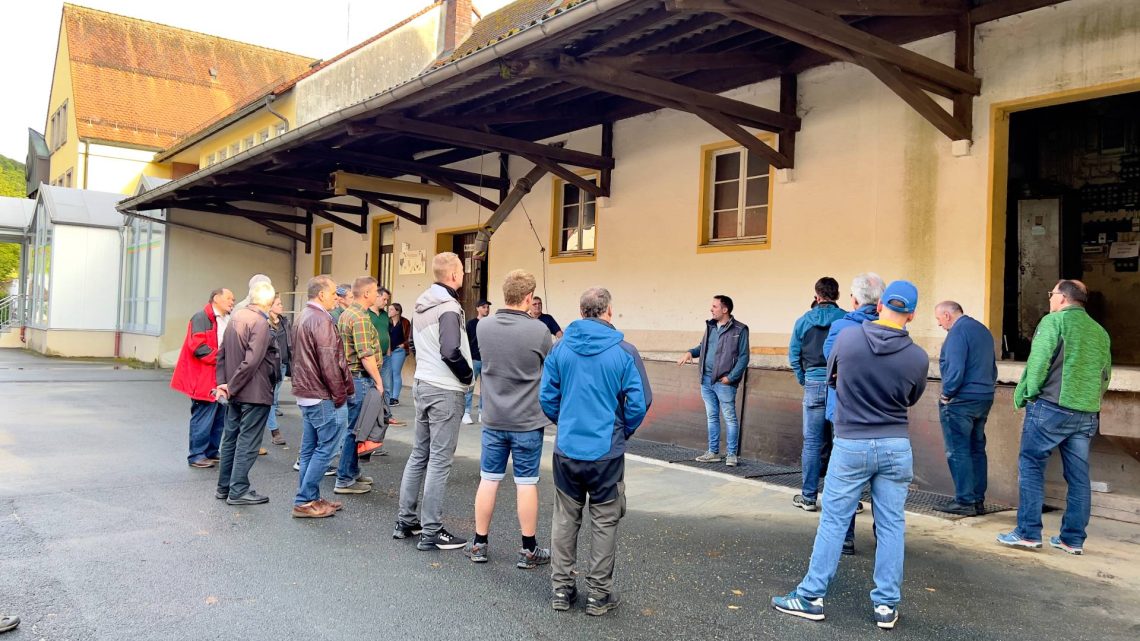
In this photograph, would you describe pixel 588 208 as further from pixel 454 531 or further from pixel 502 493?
pixel 454 531

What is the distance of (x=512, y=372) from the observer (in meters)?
4.59

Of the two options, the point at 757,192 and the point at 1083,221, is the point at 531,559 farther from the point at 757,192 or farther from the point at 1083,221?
the point at 1083,221

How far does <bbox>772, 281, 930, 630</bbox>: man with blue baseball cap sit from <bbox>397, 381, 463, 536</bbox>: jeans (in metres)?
2.14

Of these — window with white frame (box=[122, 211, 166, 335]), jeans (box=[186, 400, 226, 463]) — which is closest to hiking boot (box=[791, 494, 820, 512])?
jeans (box=[186, 400, 226, 463])

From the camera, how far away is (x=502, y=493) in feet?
21.4

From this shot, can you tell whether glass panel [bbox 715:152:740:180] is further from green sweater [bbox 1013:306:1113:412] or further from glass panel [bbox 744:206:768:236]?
green sweater [bbox 1013:306:1113:412]

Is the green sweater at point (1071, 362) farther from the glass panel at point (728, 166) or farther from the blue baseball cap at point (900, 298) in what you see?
the glass panel at point (728, 166)

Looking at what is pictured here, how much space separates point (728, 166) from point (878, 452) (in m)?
6.21

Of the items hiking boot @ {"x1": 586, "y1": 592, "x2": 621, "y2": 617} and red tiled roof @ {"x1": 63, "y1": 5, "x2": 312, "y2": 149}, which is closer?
hiking boot @ {"x1": 586, "y1": 592, "x2": 621, "y2": 617}

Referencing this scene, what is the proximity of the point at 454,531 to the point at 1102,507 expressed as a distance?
5028mm

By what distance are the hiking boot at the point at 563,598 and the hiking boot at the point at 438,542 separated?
3.63ft

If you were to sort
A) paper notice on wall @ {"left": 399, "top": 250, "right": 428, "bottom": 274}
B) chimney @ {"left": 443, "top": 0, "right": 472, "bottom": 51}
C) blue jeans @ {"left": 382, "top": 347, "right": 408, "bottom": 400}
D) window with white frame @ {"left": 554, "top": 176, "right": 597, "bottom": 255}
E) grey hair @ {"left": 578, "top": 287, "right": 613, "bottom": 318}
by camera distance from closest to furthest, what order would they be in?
grey hair @ {"left": 578, "top": 287, "right": 613, "bottom": 318}, blue jeans @ {"left": 382, "top": 347, "right": 408, "bottom": 400}, window with white frame @ {"left": 554, "top": 176, "right": 597, "bottom": 255}, paper notice on wall @ {"left": 399, "top": 250, "right": 428, "bottom": 274}, chimney @ {"left": 443, "top": 0, "right": 472, "bottom": 51}

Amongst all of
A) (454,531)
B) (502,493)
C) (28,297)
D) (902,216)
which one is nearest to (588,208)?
(902,216)

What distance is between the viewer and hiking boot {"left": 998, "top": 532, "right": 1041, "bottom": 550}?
528 centimetres
